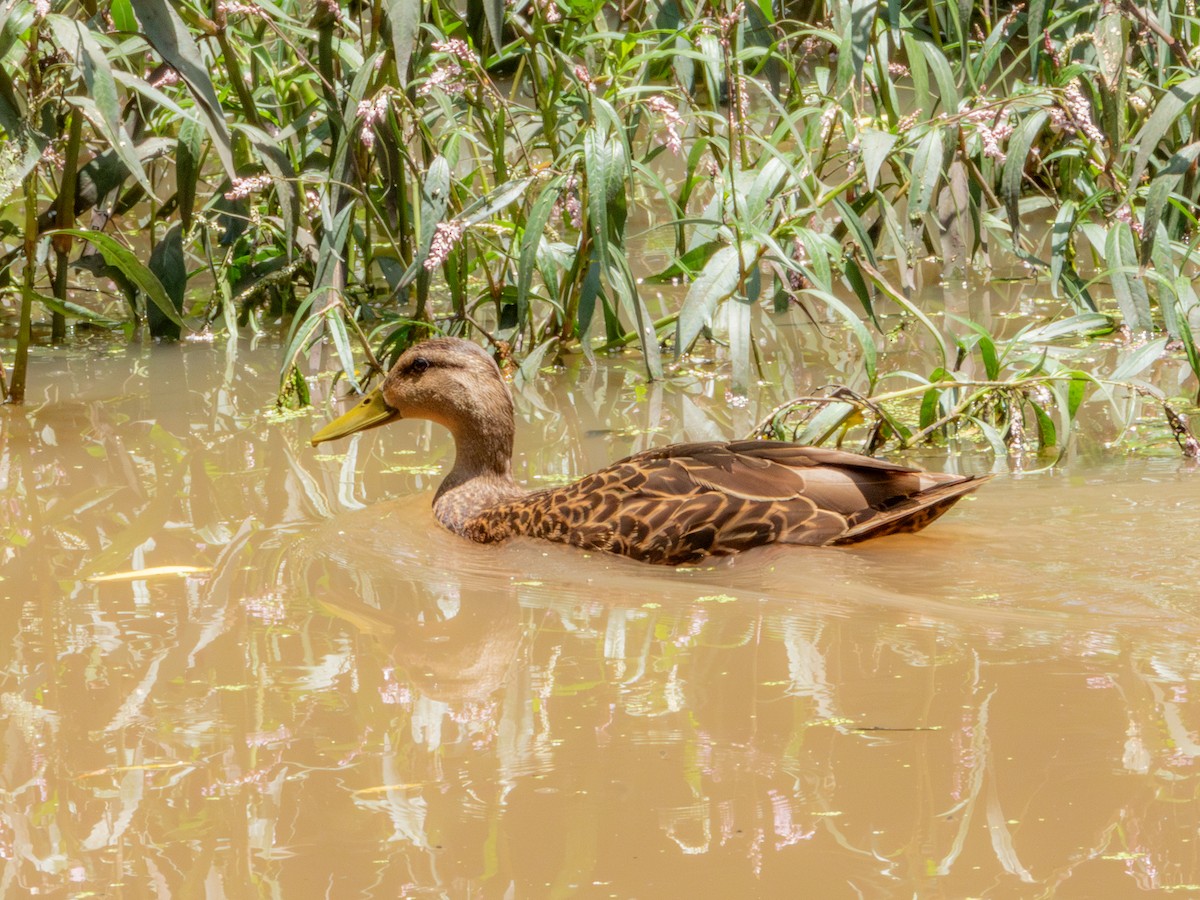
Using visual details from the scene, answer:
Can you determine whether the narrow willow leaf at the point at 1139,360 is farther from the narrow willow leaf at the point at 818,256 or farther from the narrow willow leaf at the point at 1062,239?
the narrow willow leaf at the point at 818,256

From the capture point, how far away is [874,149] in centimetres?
586

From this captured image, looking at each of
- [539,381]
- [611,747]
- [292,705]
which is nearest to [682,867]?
[611,747]

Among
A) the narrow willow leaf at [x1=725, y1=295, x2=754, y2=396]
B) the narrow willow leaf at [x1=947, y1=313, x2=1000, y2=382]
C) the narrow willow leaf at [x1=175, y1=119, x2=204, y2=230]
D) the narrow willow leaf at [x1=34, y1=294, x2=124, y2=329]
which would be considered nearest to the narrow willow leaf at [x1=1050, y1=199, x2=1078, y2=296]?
the narrow willow leaf at [x1=947, y1=313, x2=1000, y2=382]

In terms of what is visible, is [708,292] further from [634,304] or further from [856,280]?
[856,280]

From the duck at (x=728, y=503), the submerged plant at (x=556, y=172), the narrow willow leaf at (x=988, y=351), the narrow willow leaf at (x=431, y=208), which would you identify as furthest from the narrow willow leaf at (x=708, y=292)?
the narrow willow leaf at (x=431, y=208)

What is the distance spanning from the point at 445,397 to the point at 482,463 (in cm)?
29

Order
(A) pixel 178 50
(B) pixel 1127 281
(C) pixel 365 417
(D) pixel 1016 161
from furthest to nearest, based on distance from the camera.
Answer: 1. (D) pixel 1016 161
2. (B) pixel 1127 281
3. (C) pixel 365 417
4. (A) pixel 178 50

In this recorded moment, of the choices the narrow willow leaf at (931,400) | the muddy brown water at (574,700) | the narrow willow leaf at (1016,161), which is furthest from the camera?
the narrow willow leaf at (1016,161)

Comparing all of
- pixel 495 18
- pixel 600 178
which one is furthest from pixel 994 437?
pixel 495 18

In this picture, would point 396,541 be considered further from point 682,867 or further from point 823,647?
point 682,867

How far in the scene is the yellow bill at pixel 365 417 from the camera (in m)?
5.89

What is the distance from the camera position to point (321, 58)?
6500 millimetres

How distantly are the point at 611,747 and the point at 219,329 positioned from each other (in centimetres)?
510

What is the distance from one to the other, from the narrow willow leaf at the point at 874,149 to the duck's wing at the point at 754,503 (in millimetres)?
1354
